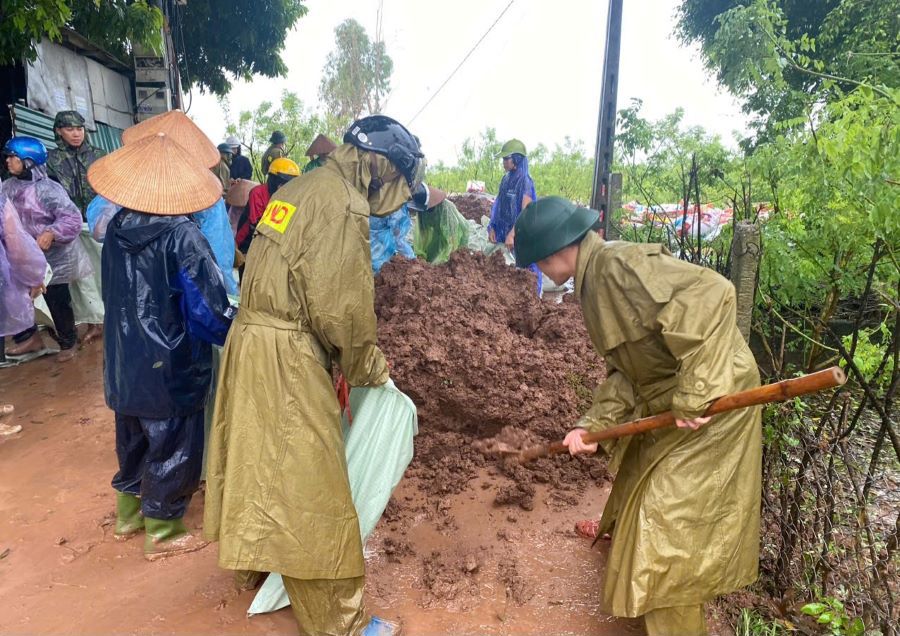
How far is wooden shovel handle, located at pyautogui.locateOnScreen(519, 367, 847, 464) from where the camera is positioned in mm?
1562

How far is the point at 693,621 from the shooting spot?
200cm

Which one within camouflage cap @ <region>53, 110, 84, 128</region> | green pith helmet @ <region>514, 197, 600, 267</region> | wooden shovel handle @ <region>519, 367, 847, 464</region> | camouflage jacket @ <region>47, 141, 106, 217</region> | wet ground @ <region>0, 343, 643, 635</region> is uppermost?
camouflage cap @ <region>53, 110, 84, 128</region>

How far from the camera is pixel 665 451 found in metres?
1.99

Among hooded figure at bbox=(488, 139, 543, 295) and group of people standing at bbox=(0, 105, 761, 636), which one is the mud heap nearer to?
group of people standing at bbox=(0, 105, 761, 636)

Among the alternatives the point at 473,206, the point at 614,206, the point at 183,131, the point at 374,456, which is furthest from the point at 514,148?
the point at 374,456

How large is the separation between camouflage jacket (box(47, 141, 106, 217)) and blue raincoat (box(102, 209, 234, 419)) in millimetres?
3394

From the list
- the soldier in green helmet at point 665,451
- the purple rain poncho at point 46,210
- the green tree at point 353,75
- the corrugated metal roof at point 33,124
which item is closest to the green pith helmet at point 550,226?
the soldier in green helmet at point 665,451

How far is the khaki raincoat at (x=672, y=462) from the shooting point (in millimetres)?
1861

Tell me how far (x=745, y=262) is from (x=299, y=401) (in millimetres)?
1648

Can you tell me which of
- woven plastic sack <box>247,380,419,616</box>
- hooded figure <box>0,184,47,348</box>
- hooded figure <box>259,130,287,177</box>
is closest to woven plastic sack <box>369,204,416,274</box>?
hooded figure <box>0,184,47,348</box>

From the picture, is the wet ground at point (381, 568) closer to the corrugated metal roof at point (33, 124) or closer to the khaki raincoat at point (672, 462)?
the khaki raincoat at point (672, 462)

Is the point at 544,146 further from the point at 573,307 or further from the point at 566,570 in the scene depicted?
the point at 566,570

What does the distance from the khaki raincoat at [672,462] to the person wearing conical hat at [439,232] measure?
4127 millimetres

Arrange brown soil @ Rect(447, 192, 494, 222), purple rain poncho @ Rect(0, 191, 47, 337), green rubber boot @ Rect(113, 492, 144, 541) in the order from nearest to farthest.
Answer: green rubber boot @ Rect(113, 492, 144, 541) → purple rain poncho @ Rect(0, 191, 47, 337) → brown soil @ Rect(447, 192, 494, 222)
